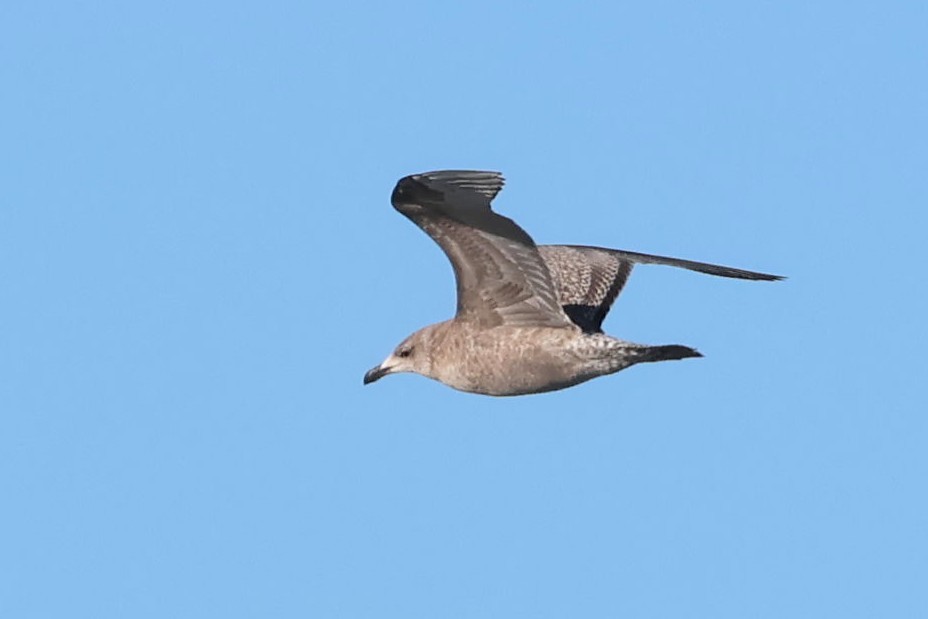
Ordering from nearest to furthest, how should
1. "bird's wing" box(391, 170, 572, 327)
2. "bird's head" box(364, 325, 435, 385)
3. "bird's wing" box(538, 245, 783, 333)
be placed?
1. "bird's wing" box(391, 170, 572, 327)
2. "bird's head" box(364, 325, 435, 385)
3. "bird's wing" box(538, 245, 783, 333)

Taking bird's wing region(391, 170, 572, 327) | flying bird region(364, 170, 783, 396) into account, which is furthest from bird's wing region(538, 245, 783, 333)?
bird's wing region(391, 170, 572, 327)

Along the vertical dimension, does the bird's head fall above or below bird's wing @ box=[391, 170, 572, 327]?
below

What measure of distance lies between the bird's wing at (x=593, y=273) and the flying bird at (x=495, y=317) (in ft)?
0.09

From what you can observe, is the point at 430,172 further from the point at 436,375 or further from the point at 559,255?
the point at 559,255

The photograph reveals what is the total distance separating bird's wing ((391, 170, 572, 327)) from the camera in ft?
43.4

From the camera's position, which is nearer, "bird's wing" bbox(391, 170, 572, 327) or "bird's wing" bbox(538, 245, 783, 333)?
"bird's wing" bbox(391, 170, 572, 327)

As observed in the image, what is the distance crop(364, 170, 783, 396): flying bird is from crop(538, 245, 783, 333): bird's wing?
29 mm

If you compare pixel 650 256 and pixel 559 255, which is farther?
pixel 559 255

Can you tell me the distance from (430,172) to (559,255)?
427 centimetres

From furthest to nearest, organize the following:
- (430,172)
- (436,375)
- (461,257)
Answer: (436,375) → (461,257) → (430,172)

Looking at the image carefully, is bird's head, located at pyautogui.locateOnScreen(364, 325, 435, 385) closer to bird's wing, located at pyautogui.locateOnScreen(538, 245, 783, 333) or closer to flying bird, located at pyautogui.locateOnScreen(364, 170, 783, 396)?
flying bird, located at pyautogui.locateOnScreen(364, 170, 783, 396)

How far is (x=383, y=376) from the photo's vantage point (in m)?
16.3

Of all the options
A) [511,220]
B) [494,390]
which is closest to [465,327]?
[494,390]

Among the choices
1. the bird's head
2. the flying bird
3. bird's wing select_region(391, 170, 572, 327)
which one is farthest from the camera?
the bird's head
